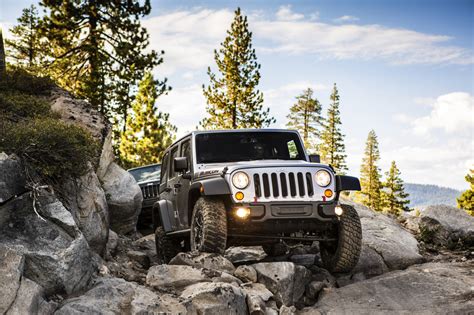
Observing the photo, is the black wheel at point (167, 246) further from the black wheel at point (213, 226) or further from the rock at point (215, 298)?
the rock at point (215, 298)

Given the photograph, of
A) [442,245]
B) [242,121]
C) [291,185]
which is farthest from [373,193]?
[291,185]

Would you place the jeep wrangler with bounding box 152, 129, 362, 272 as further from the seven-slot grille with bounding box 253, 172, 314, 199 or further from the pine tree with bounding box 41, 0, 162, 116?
the pine tree with bounding box 41, 0, 162, 116

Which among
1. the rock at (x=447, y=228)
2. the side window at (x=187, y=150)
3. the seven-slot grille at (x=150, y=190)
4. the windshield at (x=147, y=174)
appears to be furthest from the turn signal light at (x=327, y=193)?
the windshield at (x=147, y=174)

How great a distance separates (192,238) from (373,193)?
51.4m

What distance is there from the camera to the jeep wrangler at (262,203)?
7.03 meters

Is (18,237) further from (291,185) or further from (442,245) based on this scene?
(442,245)

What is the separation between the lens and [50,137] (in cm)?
729

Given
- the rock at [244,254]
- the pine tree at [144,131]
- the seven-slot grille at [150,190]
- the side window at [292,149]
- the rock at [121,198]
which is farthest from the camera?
the pine tree at [144,131]

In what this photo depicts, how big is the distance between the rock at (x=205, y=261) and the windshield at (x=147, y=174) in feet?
27.9

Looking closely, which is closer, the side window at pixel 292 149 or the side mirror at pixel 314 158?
the side mirror at pixel 314 158

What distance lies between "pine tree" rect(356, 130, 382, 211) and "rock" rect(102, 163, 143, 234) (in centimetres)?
4596

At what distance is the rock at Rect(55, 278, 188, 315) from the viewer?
5215 millimetres

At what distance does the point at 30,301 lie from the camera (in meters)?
4.95

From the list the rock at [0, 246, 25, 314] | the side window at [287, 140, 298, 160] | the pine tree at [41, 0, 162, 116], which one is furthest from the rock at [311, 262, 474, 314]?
the pine tree at [41, 0, 162, 116]
